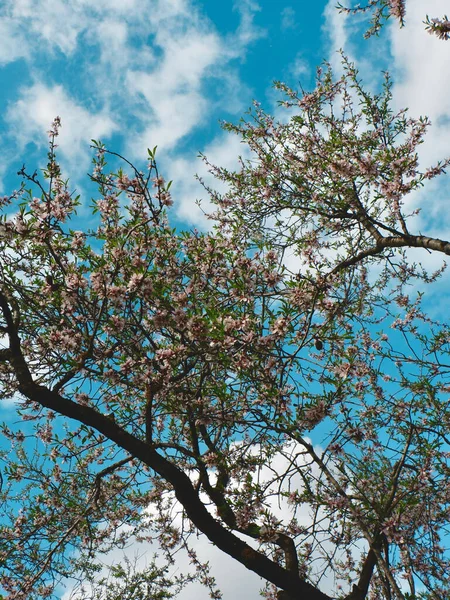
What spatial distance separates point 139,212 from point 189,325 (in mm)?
1578

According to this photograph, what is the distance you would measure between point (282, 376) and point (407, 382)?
2436mm

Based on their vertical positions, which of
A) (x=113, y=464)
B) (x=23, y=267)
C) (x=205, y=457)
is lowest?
(x=205, y=457)

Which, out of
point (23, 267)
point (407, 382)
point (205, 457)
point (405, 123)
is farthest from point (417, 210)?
point (23, 267)

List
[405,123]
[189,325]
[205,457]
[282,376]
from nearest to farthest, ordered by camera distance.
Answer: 1. [189,325]
2. [282,376]
3. [205,457]
4. [405,123]

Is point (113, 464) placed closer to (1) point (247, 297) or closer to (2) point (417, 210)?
(1) point (247, 297)

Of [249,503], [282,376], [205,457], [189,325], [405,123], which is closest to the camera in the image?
[189,325]

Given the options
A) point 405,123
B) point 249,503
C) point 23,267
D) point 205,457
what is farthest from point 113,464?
point 405,123

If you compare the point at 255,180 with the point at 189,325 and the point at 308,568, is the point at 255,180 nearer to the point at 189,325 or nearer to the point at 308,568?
the point at 189,325

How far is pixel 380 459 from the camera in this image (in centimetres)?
647

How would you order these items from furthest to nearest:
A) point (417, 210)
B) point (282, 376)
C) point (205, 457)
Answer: point (417, 210) → point (205, 457) → point (282, 376)

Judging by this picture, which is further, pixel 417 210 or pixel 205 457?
pixel 417 210

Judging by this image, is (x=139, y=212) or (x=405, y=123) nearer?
(x=139, y=212)

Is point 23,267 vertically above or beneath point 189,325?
above

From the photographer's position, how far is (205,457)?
5027mm
